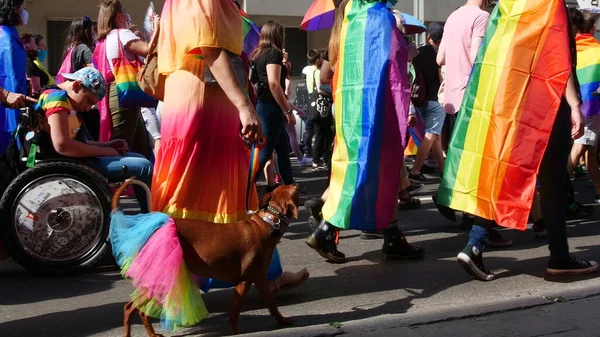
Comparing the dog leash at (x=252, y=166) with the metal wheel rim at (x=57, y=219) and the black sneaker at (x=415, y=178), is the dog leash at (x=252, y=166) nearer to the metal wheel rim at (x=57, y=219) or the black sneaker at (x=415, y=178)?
the metal wheel rim at (x=57, y=219)

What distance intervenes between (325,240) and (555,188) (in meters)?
1.55

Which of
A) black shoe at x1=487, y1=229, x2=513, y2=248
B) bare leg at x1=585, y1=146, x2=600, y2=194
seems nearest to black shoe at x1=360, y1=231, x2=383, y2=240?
black shoe at x1=487, y1=229, x2=513, y2=248

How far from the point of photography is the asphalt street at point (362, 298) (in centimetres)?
432

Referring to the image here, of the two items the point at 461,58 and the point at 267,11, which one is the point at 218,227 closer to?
the point at 461,58

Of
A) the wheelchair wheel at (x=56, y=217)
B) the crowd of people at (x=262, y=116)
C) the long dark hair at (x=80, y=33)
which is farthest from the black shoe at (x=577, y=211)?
the long dark hair at (x=80, y=33)

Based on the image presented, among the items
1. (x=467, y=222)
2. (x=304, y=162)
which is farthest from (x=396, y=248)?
(x=304, y=162)

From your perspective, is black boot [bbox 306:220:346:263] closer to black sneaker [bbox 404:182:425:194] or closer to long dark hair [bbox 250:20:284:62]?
black sneaker [bbox 404:182:425:194]

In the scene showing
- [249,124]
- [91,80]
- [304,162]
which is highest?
[91,80]

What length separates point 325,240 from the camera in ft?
18.8

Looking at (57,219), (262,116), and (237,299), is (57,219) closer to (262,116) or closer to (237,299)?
(237,299)

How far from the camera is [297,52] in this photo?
22.1m

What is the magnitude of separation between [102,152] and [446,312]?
2647 mm

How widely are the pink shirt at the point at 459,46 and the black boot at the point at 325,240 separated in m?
2.57

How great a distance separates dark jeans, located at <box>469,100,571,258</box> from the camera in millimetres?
5137
